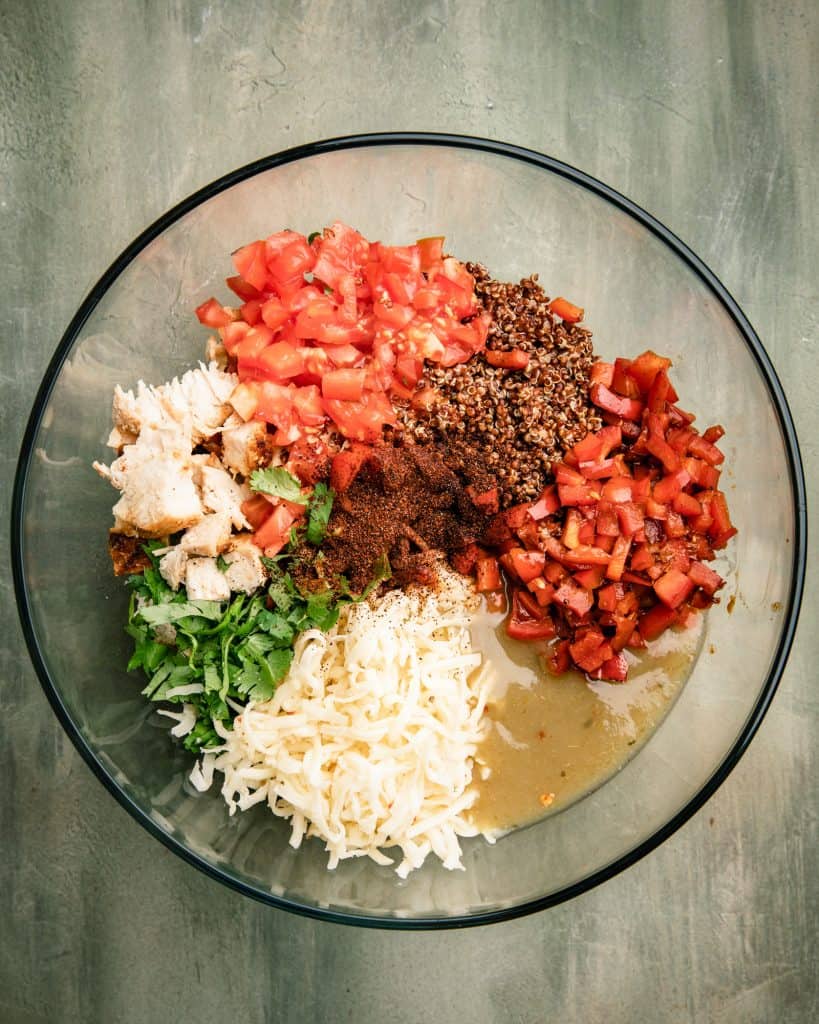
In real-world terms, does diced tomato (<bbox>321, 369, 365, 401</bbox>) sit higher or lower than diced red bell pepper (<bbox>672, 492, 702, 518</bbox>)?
higher

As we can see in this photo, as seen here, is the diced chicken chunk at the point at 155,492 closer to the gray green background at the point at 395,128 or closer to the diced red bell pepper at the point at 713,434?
the gray green background at the point at 395,128

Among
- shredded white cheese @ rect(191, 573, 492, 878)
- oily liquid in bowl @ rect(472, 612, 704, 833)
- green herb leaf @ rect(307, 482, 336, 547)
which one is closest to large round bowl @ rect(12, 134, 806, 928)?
oily liquid in bowl @ rect(472, 612, 704, 833)

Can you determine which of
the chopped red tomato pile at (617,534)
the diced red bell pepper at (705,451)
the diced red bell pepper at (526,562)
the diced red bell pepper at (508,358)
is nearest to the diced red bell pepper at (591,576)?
the chopped red tomato pile at (617,534)

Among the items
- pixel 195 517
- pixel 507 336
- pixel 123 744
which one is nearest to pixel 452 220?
pixel 507 336

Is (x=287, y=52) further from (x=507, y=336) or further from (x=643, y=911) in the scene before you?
(x=643, y=911)

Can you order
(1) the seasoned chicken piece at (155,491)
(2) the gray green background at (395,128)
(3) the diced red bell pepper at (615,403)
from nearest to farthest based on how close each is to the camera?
(1) the seasoned chicken piece at (155,491) < (3) the diced red bell pepper at (615,403) < (2) the gray green background at (395,128)

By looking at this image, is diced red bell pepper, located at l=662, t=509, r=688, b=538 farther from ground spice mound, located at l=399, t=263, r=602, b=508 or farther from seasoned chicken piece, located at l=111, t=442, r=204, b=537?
seasoned chicken piece, located at l=111, t=442, r=204, b=537
